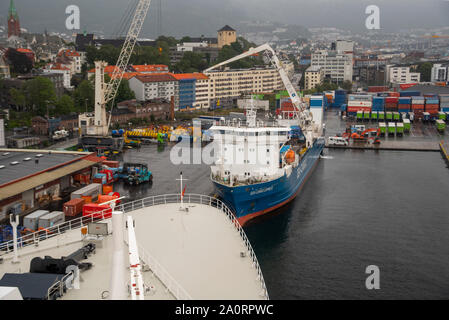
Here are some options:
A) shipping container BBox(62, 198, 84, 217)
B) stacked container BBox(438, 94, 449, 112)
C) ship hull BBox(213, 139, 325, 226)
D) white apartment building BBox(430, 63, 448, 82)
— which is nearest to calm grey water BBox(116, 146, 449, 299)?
ship hull BBox(213, 139, 325, 226)

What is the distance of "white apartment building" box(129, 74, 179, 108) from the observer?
47.3 m

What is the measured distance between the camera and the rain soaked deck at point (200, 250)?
25.0ft

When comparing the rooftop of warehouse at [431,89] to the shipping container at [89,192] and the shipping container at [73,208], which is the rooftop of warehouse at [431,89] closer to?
the shipping container at [89,192]

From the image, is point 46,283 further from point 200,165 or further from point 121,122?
point 121,122

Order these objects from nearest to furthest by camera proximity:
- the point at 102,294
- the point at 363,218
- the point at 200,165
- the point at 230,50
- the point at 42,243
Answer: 1. the point at 102,294
2. the point at 42,243
3. the point at 363,218
4. the point at 200,165
5. the point at 230,50

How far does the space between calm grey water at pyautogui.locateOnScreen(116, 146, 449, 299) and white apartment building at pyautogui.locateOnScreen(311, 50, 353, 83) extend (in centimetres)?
5803

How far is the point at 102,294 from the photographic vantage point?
21.2 ft

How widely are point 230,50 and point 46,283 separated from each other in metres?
78.4

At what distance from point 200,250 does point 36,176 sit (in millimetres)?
11413

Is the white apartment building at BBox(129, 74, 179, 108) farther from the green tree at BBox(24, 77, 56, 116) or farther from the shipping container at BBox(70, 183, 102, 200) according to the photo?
the shipping container at BBox(70, 183, 102, 200)

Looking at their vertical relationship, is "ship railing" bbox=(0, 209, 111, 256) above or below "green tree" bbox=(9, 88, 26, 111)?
below

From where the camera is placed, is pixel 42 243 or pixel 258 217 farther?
pixel 258 217

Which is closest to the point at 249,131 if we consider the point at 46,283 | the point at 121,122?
the point at 46,283

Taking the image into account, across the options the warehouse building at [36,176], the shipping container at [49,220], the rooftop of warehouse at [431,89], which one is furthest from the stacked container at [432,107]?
the shipping container at [49,220]
